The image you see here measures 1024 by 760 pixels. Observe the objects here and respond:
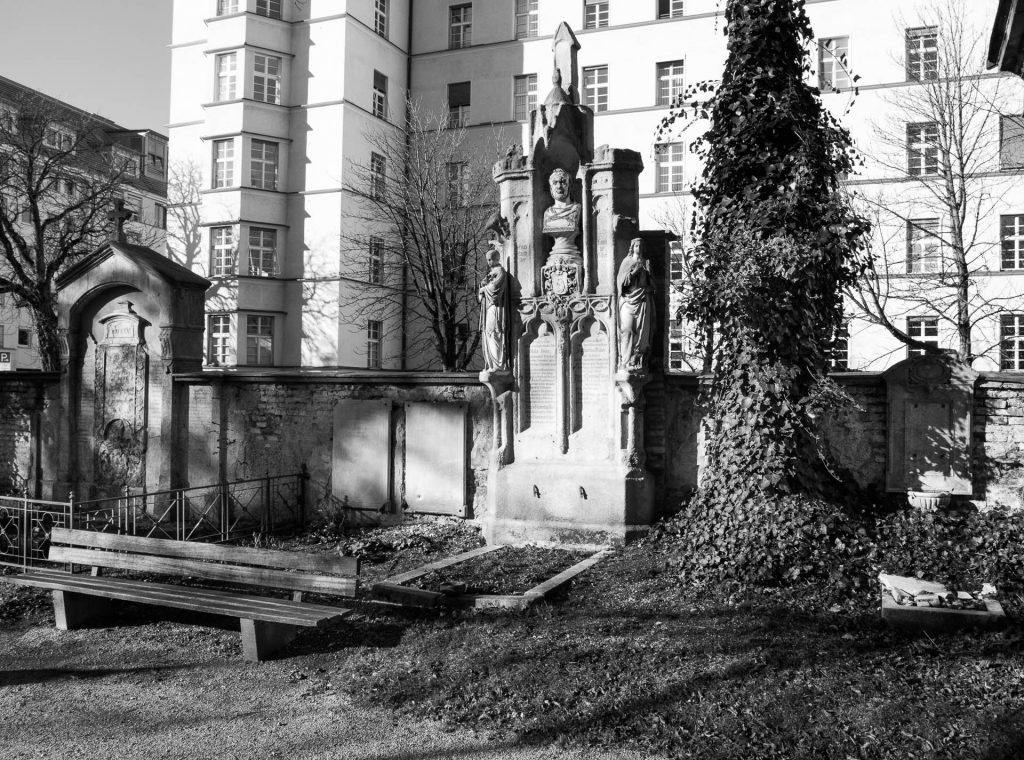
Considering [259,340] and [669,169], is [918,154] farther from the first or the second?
[259,340]

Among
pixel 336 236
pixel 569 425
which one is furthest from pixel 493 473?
pixel 336 236

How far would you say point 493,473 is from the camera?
37.6 ft

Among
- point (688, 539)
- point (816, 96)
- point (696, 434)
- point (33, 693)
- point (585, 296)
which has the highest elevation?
point (816, 96)

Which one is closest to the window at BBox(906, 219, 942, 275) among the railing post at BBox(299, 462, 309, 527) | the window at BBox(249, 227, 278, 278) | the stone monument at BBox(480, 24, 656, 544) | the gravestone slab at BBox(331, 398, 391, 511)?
the stone monument at BBox(480, 24, 656, 544)

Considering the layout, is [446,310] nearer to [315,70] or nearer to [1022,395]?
[315,70]

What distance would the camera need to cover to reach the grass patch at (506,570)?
28.6ft

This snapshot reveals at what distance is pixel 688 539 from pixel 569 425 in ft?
8.13

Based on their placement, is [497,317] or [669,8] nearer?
[497,317]

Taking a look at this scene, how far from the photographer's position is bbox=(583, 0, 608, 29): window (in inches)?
1256

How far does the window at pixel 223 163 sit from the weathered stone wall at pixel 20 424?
17.3m

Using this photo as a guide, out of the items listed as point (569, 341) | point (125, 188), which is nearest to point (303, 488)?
point (569, 341)

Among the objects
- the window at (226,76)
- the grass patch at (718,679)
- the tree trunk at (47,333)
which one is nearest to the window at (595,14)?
the window at (226,76)

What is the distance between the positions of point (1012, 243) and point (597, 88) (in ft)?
46.5

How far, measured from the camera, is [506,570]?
31.2 feet
